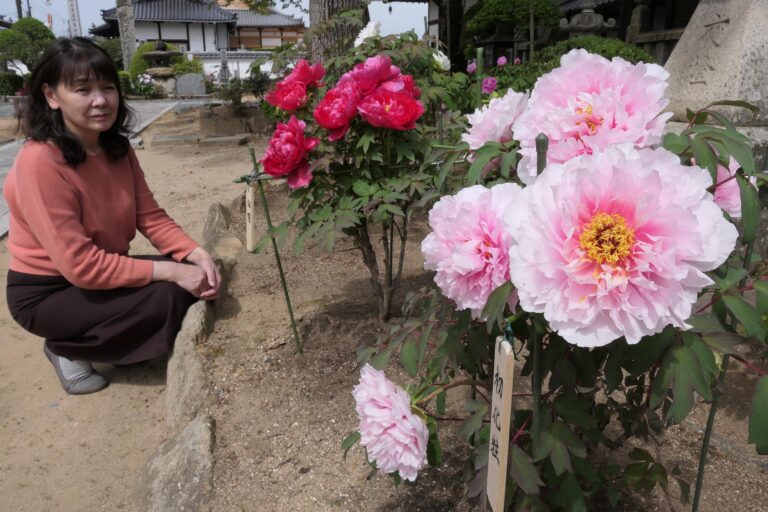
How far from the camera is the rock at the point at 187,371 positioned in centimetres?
208

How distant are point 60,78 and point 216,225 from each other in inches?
70.3

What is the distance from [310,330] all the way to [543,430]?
5.01ft

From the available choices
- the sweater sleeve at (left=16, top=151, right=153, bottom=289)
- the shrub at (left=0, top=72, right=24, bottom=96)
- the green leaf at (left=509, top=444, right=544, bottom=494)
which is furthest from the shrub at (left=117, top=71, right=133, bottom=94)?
the green leaf at (left=509, top=444, right=544, bottom=494)

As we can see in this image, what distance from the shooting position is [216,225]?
155 inches

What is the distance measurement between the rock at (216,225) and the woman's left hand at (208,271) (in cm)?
103

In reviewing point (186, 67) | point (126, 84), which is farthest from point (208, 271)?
point (186, 67)

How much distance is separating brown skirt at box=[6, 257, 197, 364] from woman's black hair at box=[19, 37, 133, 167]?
1.75 feet

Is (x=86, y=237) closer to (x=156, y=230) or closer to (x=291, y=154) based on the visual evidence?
(x=156, y=230)

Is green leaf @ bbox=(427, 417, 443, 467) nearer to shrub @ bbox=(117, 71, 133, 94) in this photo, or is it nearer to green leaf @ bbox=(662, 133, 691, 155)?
green leaf @ bbox=(662, 133, 691, 155)

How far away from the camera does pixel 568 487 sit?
1017 millimetres

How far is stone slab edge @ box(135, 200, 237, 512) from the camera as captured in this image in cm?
166

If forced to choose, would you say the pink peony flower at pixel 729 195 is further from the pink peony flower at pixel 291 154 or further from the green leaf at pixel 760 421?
the pink peony flower at pixel 291 154

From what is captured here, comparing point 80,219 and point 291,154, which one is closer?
point 291,154

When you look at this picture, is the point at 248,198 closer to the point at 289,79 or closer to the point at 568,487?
the point at 289,79
